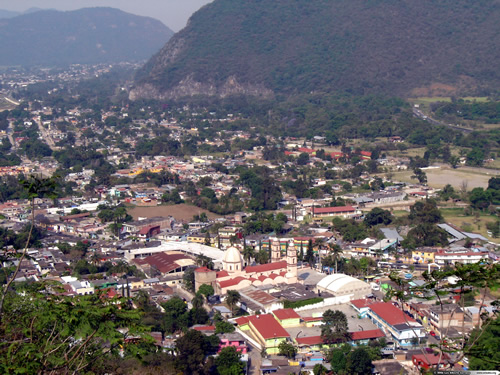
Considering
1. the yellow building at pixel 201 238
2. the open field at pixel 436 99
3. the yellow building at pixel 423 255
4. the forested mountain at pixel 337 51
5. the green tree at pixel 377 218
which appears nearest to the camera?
the yellow building at pixel 423 255

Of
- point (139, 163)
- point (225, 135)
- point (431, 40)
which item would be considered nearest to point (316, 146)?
point (225, 135)

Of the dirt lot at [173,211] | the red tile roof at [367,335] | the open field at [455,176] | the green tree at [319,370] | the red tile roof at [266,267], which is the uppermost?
the red tile roof at [266,267]

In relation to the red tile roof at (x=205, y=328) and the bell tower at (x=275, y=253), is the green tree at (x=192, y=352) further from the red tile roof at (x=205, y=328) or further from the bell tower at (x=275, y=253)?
the bell tower at (x=275, y=253)

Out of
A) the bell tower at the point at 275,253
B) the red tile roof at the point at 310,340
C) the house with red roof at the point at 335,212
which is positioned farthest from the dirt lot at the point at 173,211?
the red tile roof at the point at 310,340

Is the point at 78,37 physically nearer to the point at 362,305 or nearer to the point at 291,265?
the point at 291,265

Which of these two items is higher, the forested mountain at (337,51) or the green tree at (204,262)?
the forested mountain at (337,51)

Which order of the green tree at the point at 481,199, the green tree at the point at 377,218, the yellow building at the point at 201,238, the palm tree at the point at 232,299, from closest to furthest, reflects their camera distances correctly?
the palm tree at the point at 232,299 < the yellow building at the point at 201,238 < the green tree at the point at 377,218 < the green tree at the point at 481,199

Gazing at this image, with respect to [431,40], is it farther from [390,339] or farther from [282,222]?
[390,339]

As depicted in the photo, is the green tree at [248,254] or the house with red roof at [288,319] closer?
the house with red roof at [288,319]

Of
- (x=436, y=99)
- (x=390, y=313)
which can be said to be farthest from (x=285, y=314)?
(x=436, y=99)
